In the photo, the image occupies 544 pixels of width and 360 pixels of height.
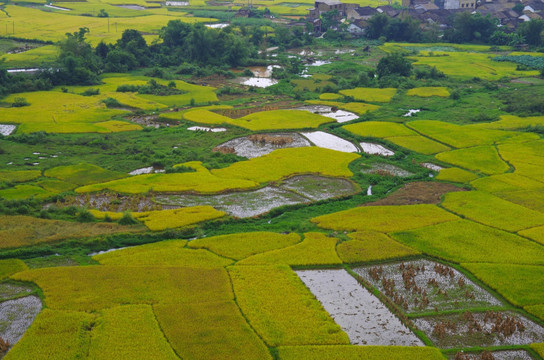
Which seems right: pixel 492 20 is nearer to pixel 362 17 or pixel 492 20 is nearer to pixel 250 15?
pixel 362 17

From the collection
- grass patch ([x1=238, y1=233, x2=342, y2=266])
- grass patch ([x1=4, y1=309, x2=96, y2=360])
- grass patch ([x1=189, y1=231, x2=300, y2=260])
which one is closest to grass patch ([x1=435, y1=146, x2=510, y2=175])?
grass patch ([x1=238, y1=233, x2=342, y2=266])

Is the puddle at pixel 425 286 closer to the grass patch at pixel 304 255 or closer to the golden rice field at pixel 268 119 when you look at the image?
the grass patch at pixel 304 255

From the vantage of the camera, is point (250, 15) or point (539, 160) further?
point (250, 15)

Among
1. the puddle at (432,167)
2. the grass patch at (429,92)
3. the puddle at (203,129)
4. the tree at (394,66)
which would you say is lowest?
the puddle at (432,167)

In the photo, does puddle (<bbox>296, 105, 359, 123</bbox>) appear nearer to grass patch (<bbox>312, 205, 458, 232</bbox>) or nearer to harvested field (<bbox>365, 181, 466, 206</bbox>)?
harvested field (<bbox>365, 181, 466, 206</bbox>)

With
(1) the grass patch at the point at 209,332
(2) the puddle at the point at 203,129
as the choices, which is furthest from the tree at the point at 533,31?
(1) the grass patch at the point at 209,332

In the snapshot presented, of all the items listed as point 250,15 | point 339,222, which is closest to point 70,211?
point 339,222
